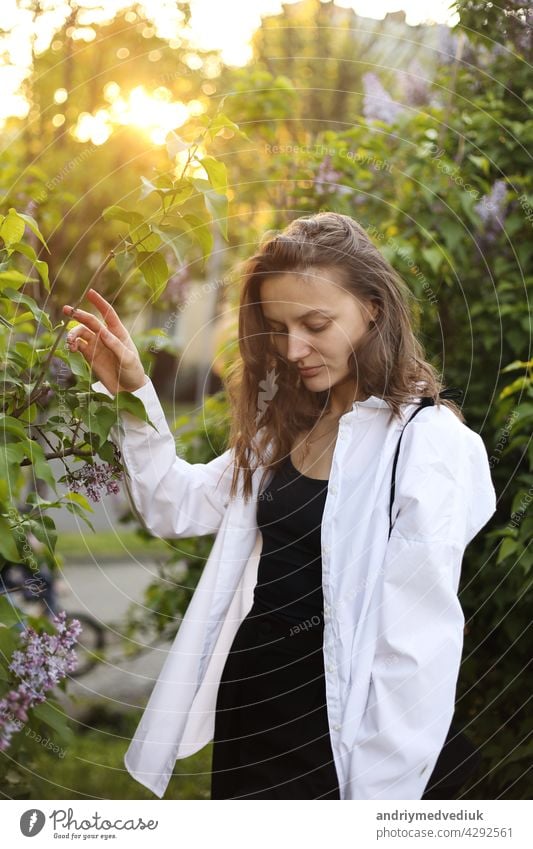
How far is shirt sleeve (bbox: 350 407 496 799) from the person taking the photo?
65.6 inches

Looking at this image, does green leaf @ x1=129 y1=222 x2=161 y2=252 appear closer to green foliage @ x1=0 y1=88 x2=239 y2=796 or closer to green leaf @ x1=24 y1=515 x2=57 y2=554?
green foliage @ x1=0 y1=88 x2=239 y2=796

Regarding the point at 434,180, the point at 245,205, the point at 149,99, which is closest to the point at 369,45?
the point at 245,205

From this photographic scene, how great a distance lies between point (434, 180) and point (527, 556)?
1.33m

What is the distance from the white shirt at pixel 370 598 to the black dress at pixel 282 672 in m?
0.06

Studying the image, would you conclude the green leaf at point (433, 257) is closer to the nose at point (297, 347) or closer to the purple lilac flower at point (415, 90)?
the nose at point (297, 347)

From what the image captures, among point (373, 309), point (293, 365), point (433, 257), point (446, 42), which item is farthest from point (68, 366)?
point (446, 42)

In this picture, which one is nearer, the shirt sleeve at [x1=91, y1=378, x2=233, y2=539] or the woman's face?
the woman's face

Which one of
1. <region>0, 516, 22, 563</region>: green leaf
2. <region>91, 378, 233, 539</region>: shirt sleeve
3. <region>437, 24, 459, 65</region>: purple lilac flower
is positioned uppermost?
<region>437, 24, 459, 65</region>: purple lilac flower

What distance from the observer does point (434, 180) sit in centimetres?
302

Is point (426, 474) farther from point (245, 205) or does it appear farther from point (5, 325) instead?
point (245, 205)

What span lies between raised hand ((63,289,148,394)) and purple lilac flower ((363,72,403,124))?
190 cm

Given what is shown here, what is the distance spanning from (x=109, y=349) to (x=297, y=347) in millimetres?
395

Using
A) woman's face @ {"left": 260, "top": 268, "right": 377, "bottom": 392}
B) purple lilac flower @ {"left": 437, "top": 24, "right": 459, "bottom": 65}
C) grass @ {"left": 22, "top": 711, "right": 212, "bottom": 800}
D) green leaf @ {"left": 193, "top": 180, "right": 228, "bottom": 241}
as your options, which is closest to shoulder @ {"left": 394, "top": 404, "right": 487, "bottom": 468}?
woman's face @ {"left": 260, "top": 268, "right": 377, "bottom": 392}

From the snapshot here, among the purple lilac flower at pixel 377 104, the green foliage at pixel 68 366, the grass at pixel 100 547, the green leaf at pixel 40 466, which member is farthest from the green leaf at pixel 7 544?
the grass at pixel 100 547
